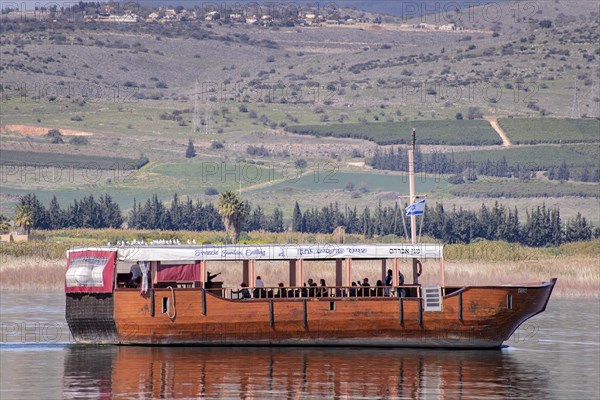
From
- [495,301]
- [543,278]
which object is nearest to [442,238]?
[543,278]

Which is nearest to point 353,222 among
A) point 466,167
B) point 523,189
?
point 523,189

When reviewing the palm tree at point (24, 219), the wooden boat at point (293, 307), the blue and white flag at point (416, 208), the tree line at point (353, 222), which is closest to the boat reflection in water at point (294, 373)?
the wooden boat at point (293, 307)

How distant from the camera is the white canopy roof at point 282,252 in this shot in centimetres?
4597

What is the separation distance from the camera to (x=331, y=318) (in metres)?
45.8

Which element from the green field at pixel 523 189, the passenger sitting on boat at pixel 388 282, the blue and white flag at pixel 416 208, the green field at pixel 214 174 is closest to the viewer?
the passenger sitting on boat at pixel 388 282

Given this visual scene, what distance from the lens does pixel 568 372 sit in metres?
41.9

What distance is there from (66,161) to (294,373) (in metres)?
146

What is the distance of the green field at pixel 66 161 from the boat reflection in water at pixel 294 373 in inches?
5391

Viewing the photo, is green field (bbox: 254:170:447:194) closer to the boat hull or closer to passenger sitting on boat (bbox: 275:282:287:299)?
passenger sitting on boat (bbox: 275:282:287:299)

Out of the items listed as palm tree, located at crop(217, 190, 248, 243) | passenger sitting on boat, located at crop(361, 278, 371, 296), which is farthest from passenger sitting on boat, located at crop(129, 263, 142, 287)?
palm tree, located at crop(217, 190, 248, 243)

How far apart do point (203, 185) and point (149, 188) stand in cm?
769

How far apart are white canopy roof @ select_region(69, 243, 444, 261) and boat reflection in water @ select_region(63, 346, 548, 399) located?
9.98 ft

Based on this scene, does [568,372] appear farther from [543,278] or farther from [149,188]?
[149,188]

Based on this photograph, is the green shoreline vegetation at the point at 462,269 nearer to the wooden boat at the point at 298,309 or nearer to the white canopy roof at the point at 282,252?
the wooden boat at the point at 298,309
